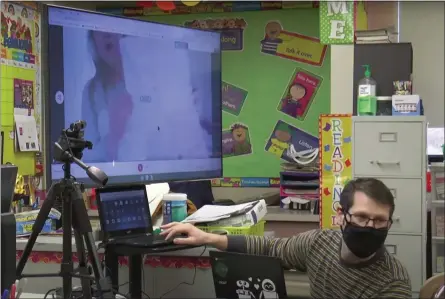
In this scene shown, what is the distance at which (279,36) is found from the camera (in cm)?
435

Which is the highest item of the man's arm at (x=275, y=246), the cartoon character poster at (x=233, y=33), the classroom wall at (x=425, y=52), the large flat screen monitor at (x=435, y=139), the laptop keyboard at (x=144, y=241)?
the cartoon character poster at (x=233, y=33)

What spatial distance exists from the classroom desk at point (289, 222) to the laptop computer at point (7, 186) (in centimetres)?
277

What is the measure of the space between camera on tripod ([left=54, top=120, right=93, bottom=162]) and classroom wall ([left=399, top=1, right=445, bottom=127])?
203 centimetres

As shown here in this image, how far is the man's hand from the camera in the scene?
1771 millimetres

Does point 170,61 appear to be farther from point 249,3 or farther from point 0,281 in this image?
point 249,3

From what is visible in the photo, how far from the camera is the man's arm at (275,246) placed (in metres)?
1.73

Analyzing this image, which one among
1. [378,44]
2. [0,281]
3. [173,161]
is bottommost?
[0,281]

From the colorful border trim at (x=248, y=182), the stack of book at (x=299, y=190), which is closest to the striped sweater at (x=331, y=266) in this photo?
the stack of book at (x=299, y=190)

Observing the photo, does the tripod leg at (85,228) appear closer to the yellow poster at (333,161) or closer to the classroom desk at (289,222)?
the yellow poster at (333,161)

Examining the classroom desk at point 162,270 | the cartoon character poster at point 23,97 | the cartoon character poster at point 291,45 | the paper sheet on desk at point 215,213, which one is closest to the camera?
the paper sheet on desk at point 215,213

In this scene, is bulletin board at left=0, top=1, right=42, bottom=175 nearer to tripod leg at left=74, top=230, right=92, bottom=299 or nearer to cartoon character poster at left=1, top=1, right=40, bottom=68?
cartoon character poster at left=1, top=1, right=40, bottom=68

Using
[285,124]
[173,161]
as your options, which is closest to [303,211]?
[285,124]

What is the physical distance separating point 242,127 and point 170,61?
8.20 ft

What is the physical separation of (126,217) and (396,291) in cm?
84
